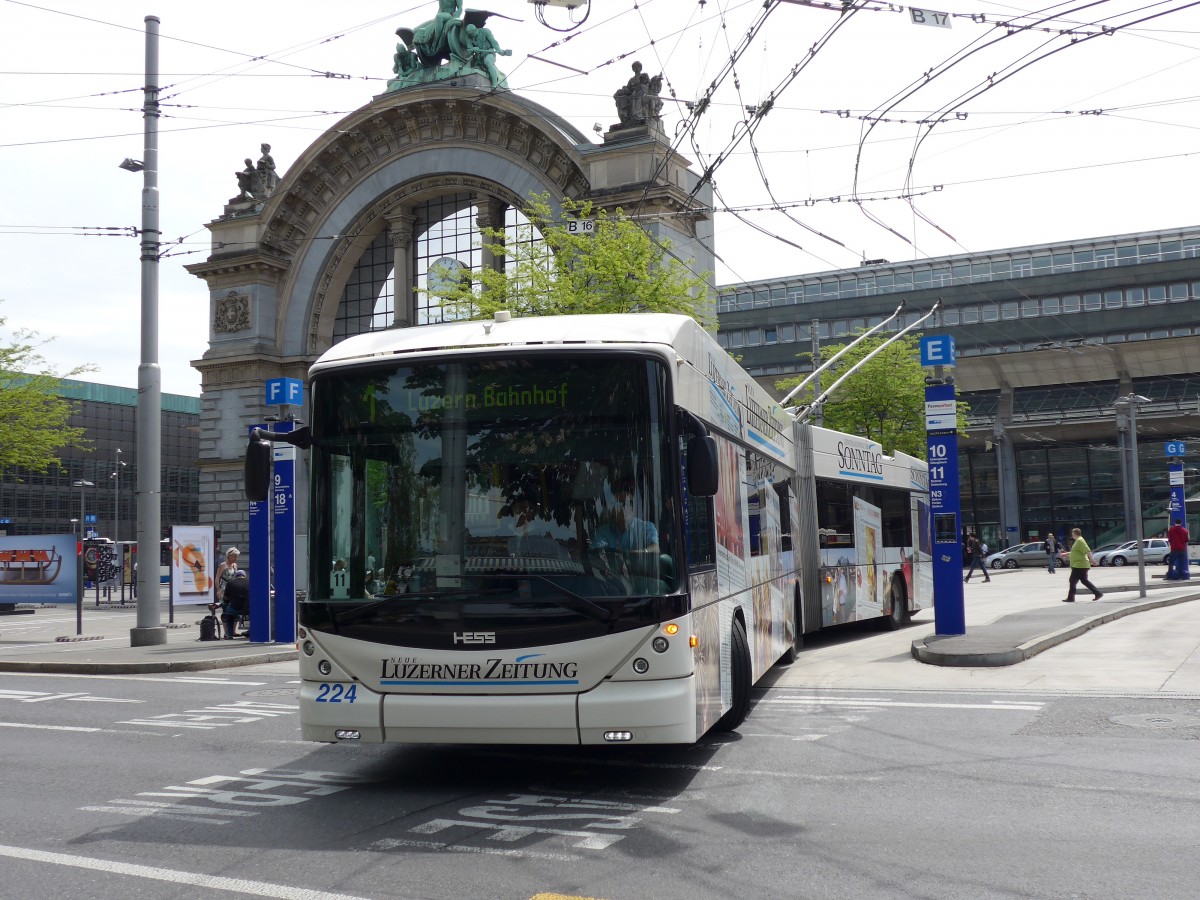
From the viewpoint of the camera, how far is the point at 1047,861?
5.95 meters

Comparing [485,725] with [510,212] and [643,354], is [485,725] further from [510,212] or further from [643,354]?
[510,212]

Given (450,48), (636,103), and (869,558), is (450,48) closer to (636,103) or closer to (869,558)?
(636,103)

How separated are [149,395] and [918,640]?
528 inches

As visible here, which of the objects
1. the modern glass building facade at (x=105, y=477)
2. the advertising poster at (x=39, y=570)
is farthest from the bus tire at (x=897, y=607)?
the modern glass building facade at (x=105, y=477)

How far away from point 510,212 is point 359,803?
35.7 metres

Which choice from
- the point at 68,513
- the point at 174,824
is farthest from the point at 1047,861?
the point at 68,513

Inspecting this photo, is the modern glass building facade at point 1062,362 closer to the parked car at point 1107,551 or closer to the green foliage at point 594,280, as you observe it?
the parked car at point 1107,551

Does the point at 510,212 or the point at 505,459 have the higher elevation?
the point at 510,212

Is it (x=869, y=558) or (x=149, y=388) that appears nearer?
(x=869, y=558)

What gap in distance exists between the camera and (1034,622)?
19.2 m

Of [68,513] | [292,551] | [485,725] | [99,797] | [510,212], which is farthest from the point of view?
[68,513]

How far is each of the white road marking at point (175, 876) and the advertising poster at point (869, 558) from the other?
1391 cm

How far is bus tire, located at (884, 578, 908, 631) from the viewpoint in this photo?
2102 cm

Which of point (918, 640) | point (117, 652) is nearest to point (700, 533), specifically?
point (918, 640)
